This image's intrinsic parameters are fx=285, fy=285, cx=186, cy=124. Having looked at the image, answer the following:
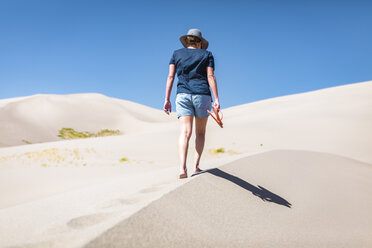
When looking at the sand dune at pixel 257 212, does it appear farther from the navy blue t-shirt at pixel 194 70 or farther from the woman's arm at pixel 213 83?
the navy blue t-shirt at pixel 194 70

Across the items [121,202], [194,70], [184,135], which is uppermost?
[194,70]

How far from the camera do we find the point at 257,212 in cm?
243

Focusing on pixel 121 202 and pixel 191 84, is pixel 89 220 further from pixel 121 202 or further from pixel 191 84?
pixel 191 84

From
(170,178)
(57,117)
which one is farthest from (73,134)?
(170,178)

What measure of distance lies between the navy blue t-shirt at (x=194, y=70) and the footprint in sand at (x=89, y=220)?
1.73 meters

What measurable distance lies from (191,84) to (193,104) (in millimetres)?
226

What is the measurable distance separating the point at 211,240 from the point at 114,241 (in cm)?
62

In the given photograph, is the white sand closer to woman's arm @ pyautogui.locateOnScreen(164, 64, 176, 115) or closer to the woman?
the woman

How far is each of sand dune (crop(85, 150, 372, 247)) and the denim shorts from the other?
0.72 metres

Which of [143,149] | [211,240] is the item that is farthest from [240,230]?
[143,149]

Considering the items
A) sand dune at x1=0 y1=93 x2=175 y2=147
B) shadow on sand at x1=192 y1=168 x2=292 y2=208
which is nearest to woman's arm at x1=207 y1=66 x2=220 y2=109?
shadow on sand at x1=192 y1=168 x2=292 y2=208

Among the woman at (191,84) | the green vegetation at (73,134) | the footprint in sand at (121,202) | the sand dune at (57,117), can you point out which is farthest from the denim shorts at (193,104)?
the green vegetation at (73,134)

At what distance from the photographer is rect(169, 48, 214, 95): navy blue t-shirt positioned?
3170mm

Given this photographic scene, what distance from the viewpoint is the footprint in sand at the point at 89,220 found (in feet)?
5.59
